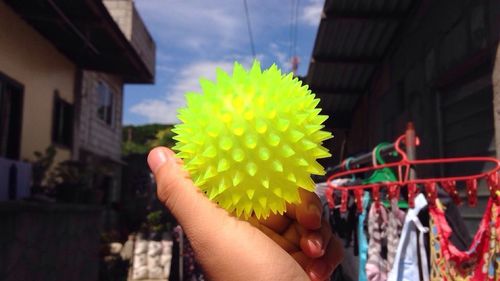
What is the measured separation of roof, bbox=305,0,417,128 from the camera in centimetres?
648

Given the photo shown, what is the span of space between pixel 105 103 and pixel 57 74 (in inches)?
170

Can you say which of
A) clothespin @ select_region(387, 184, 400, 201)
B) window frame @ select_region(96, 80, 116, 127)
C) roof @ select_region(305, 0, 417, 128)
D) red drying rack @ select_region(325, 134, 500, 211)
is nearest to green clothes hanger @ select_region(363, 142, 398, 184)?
red drying rack @ select_region(325, 134, 500, 211)

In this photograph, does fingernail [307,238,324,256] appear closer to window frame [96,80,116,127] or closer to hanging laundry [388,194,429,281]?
hanging laundry [388,194,429,281]

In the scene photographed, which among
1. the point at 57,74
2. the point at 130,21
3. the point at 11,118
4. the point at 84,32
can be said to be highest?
the point at 130,21

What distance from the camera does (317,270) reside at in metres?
1.04

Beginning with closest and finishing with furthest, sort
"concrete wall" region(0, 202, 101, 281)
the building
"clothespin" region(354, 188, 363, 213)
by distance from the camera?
1. "clothespin" region(354, 188, 363, 213)
2. "concrete wall" region(0, 202, 101, 281)
3. the building

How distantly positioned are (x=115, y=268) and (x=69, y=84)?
433 centimetres

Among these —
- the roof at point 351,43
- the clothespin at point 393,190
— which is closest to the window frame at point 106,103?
the roof at point 351,43

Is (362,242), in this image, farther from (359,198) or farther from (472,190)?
(472,190)

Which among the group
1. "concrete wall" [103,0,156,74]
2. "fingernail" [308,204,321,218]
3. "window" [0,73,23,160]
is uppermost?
"concrete wall" [103,0,156,74]

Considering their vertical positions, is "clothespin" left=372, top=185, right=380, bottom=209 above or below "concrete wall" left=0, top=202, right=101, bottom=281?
above

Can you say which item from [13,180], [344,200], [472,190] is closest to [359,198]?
[344,200]

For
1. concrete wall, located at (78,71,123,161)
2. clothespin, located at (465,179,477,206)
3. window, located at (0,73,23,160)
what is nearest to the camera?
clothespin, located at (465,179,477,206)

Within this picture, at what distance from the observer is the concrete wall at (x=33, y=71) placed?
805 centimetres
